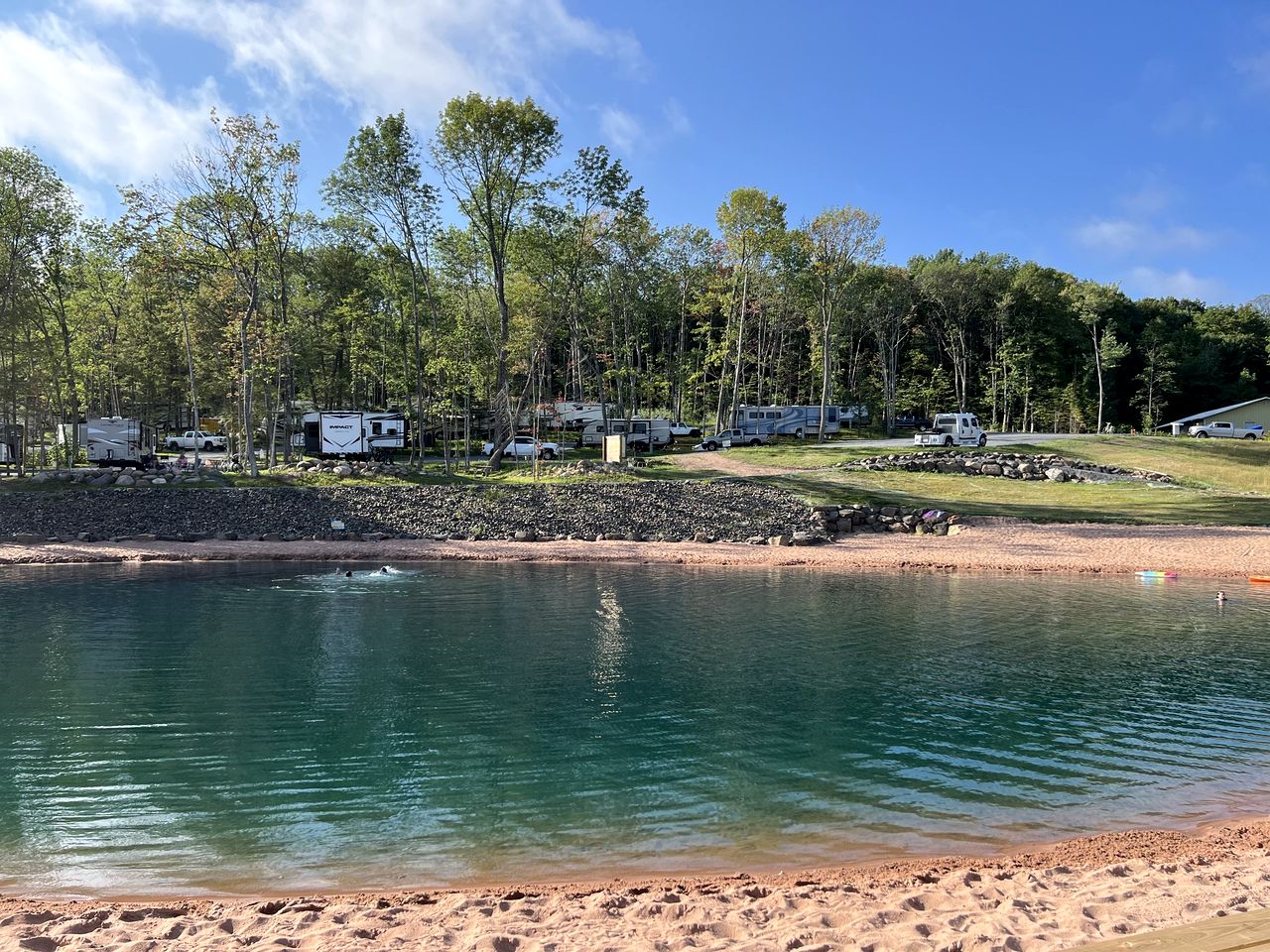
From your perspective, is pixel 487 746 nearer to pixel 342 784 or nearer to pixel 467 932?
pixel 342 784

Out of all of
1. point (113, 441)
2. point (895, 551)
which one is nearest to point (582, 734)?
point (895, 551)

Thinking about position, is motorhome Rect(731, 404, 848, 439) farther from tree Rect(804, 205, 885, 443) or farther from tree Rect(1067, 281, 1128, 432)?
tree Rect(1067, 281, 1128, 432)

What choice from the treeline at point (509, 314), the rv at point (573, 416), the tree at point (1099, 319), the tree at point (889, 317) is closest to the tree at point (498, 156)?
the treeline at point (509, 314)

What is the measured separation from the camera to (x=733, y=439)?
5275 centimetres

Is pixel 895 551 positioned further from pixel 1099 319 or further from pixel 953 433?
pixel 1099 319

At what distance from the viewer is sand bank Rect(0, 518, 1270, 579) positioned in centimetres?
2456

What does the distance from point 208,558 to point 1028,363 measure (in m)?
65.4

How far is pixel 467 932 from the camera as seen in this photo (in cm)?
513

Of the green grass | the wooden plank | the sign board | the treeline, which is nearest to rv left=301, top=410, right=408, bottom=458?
the treeline

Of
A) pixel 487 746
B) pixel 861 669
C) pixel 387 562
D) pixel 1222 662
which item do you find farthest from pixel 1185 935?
pixel 387 562

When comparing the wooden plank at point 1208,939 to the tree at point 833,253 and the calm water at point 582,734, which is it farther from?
the tree at point 833,253

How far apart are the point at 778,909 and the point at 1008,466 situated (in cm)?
3789

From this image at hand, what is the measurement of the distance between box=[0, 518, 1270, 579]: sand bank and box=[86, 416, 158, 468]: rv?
1529cm

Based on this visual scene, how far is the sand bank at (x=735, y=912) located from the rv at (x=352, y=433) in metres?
39.8
